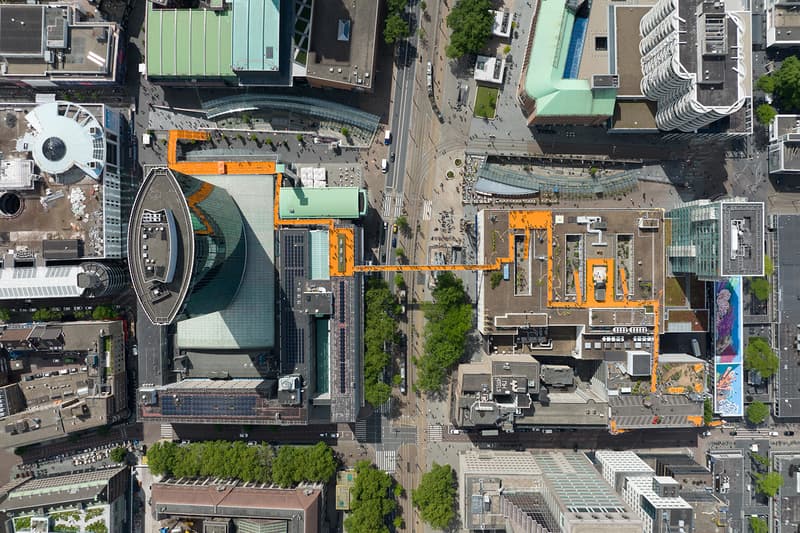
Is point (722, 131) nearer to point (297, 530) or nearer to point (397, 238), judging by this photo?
point (397, 238)

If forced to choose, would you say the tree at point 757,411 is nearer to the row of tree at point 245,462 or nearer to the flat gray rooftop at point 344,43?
the row of tree at point 245,462

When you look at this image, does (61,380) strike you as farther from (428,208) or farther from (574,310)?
(574,310)

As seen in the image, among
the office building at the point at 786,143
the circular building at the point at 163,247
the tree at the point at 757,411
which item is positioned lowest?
the tree at the point at 757,411

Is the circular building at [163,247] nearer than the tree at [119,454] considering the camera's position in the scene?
Yes

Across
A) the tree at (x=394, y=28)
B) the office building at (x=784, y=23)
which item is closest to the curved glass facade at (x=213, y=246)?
the tree at (x=394, y=28)

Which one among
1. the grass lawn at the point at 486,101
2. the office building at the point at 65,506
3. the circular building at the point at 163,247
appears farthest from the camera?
the grass lawn at the point at 486,101

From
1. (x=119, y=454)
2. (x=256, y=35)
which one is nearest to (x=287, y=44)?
(x=256, y=35)
